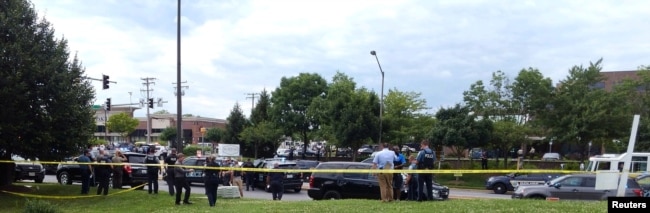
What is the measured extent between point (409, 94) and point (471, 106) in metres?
9.93

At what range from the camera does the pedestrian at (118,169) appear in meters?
21.0

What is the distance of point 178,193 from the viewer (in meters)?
17.1

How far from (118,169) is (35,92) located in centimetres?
417

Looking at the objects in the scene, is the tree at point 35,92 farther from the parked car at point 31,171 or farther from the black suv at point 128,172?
the parked car at point 31,171

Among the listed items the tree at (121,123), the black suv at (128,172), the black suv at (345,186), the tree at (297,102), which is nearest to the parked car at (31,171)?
the black suv at (128,172)

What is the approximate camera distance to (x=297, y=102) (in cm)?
5962

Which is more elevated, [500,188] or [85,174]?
[85,174]

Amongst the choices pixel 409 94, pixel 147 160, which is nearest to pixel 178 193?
pixel 147 160

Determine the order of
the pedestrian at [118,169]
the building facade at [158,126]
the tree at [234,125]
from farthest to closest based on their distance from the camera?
the building facade at [158,126] → the tree at [234,125] → the pedestrian at [118,169]

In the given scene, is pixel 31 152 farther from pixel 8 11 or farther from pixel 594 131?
pixel 594 131

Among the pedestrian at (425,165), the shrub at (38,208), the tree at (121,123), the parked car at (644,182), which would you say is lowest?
the parked car at (644,182)

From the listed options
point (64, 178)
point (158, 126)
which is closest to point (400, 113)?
point (64, 178)

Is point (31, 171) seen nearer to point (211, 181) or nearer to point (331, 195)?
point (211, 181)

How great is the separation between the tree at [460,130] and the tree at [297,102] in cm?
1941
